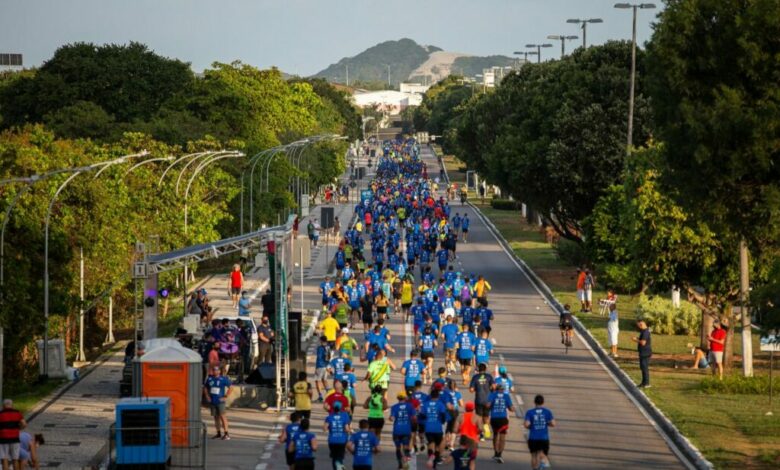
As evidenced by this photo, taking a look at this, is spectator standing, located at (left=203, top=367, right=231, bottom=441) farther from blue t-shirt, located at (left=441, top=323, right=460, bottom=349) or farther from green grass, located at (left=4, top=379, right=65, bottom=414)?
blue t-shirt, located at (left=441, top=323, right=460, bottom=349)

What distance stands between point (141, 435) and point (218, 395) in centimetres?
377

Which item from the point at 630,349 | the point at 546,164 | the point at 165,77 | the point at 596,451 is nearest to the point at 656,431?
the point at 596,451

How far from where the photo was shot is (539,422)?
24688 millimetres

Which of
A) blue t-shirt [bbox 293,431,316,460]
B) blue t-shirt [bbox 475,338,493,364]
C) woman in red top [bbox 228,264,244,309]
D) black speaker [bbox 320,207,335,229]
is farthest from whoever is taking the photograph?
black speaker [bbox 320,207,335,229]

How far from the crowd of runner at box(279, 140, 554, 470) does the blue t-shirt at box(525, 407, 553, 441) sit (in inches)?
0.6

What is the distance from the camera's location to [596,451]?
27828 millimetres

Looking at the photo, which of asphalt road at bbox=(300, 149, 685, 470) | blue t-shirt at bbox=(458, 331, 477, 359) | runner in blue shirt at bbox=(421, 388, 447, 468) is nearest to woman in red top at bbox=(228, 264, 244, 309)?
asphalt road at bbox=(300, 149, 685, 470)

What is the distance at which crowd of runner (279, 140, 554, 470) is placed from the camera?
24.1 meters

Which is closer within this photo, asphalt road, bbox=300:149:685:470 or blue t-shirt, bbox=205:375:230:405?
asphalt road, bbox=300:149:685:470

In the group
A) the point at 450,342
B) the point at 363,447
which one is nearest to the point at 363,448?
the point at 363,447

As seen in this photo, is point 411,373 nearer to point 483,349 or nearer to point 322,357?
point 322,357

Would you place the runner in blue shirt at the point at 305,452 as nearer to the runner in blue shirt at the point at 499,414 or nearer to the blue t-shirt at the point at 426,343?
the runner in blue shirt at the point at 499,414

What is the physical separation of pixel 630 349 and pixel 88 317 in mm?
17599

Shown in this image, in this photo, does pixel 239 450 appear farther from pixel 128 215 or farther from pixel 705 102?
pixel 128 215
